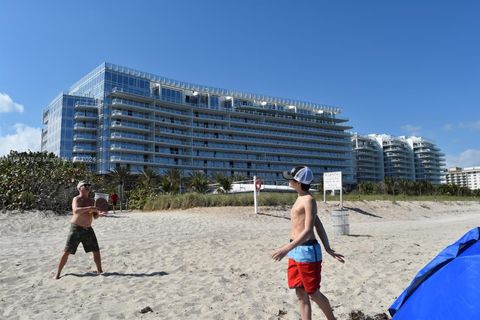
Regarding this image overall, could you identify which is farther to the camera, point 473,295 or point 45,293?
point 45,293

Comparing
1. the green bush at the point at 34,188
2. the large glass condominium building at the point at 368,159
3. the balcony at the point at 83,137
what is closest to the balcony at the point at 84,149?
the balcony at the point at 83,137

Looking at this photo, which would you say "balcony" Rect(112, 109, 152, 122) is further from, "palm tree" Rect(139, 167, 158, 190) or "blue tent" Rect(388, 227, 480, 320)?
"blue tent" Rect(388, 227, 480, 320)

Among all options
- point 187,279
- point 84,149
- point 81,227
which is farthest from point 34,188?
point 84,149

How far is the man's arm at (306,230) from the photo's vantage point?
3703mm

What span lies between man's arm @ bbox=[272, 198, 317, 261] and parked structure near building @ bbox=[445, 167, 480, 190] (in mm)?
189483

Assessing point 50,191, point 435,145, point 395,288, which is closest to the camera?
point 395,288

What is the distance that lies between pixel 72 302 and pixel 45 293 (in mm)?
780

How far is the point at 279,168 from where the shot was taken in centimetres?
8631

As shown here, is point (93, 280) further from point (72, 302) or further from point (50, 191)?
point (50, 191)

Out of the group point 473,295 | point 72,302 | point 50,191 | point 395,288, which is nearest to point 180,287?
point 72,302

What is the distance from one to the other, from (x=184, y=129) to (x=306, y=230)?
2994 inches

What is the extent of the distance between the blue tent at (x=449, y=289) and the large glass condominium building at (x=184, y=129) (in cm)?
6647

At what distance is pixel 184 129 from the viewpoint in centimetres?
7881

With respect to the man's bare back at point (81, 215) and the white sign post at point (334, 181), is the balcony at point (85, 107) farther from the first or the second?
the man's bare back at point (81, 215)
